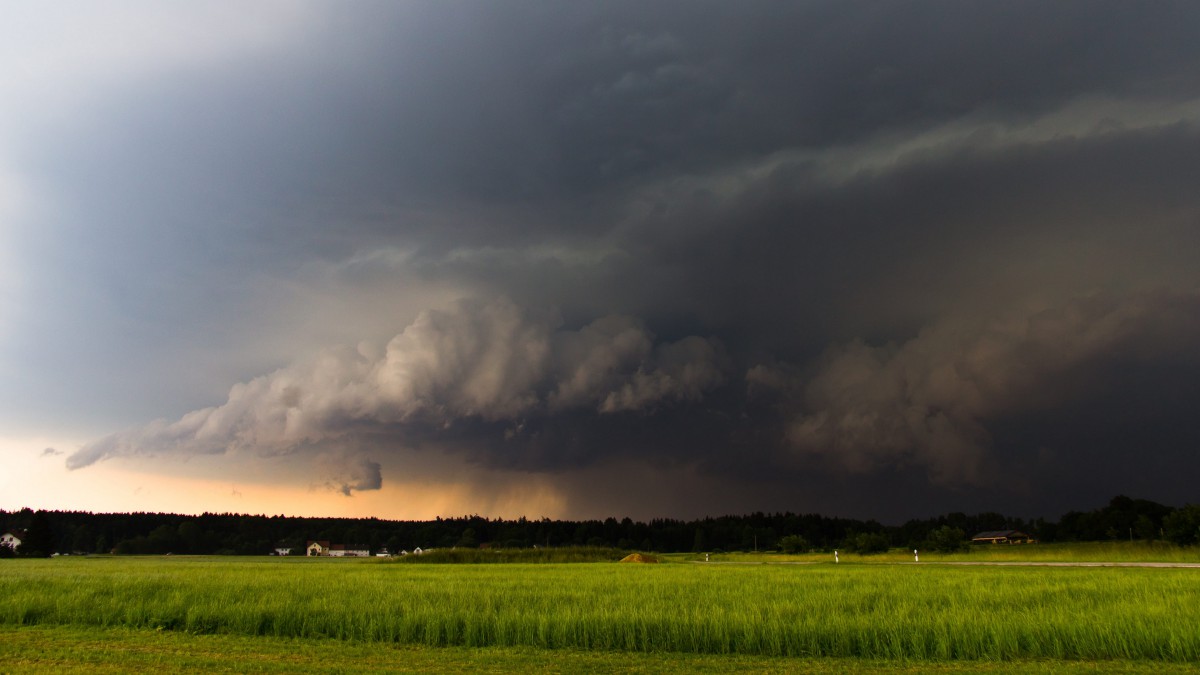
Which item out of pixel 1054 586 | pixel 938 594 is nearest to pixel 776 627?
pixel 938 594

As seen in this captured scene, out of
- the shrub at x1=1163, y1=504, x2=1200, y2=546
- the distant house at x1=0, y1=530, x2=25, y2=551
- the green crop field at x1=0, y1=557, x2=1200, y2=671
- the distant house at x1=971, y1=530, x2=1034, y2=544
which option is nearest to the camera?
the green crop field at x1=0, y1=557, x2=1200, y2=671

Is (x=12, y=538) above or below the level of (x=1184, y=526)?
below

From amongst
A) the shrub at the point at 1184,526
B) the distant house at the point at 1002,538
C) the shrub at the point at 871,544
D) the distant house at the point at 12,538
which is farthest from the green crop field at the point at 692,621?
the distant house at the point at 1002,538

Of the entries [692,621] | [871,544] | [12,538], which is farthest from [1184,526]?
[12,538]

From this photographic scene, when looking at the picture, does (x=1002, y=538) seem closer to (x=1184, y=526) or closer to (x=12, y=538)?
(x=1184, y=526)

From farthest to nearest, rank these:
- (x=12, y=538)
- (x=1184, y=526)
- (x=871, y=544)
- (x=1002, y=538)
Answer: (x=1002, y=538) → (x=12, y=538) → (x=871, y=544) → (x=1184, y=526)

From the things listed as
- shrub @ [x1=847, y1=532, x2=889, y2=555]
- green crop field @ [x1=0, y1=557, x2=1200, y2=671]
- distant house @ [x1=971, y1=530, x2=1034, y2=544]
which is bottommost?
distant house @ [x1=971, y1=530, x2=1034, y2=544]

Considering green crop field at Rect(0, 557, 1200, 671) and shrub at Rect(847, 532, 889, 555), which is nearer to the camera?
green crop field at Rect(0, 557, 1200, 671)

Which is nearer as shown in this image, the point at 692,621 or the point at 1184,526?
the point at 692,621

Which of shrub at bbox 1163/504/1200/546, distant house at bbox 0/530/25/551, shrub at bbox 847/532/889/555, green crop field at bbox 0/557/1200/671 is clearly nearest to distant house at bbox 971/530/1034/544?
shrub at bbox 847/532/889/555

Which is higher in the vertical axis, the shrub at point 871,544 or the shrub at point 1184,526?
the shrub at point 1184,526

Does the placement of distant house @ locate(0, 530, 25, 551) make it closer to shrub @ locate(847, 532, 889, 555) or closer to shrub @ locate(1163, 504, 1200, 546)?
shrub @ locate(847, 532, 889, 555)

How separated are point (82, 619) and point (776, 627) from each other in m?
22.3

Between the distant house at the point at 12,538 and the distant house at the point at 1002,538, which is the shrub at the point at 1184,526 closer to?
the distant house at the point at 1002,538
